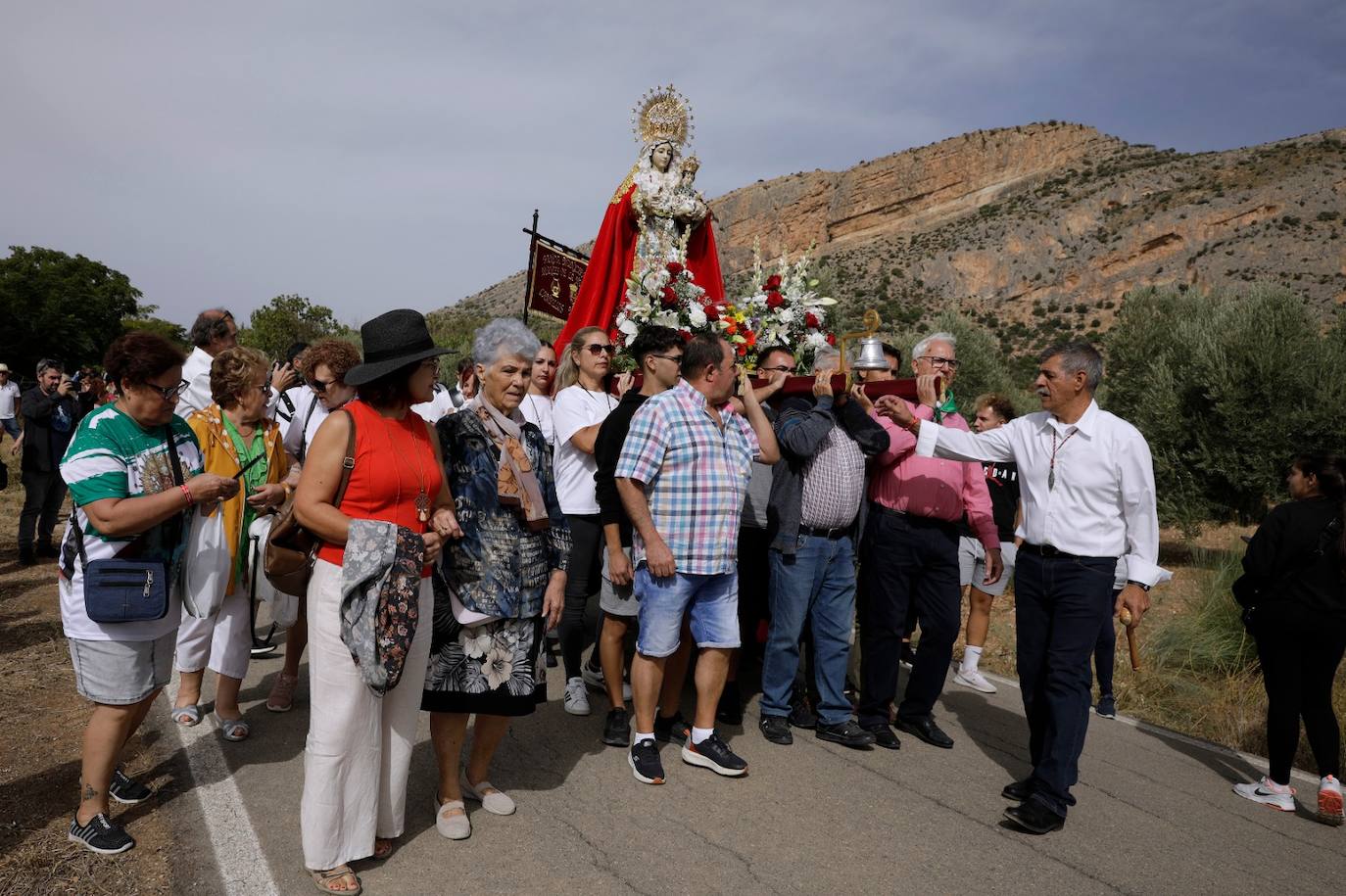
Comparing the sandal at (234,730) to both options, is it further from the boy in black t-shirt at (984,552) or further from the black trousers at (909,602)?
the boy in black t-shirt at (984,552)

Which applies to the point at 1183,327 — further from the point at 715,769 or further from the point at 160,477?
the point at 160,477

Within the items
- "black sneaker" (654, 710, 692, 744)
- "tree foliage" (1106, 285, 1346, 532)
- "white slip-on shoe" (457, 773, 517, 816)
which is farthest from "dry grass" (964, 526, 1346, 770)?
"tree foliage" (1106, 285, 1346, 532)

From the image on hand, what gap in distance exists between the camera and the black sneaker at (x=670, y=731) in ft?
15.2

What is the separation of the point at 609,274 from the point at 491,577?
4024 mm

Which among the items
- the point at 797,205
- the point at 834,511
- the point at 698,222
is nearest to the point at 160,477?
the point at 834,511

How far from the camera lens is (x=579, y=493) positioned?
520cm

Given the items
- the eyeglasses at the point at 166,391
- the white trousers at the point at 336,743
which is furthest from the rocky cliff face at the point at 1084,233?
the white trousers at the point at 336,743

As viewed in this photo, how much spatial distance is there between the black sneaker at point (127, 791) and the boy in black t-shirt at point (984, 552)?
4.95 m

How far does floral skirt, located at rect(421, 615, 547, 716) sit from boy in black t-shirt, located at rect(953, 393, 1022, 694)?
3502 millimetres

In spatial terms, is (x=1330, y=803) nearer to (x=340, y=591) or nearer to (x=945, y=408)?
(x=945, y=408)

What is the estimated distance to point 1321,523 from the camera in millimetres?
4375

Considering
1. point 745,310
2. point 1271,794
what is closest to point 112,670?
point 745,310

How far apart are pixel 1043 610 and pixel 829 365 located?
6.08 ft

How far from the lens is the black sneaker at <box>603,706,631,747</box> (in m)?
4.49
